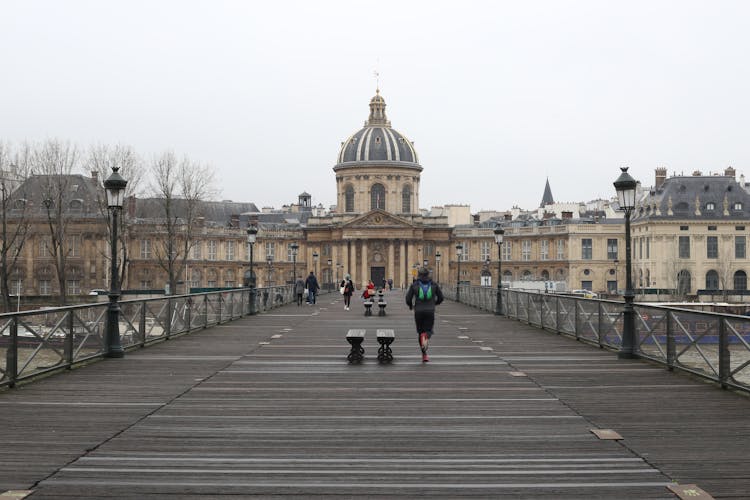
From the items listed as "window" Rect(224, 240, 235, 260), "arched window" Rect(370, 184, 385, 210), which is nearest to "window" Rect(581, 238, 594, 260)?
"arched window" Rect(370, 184, 385, 210)

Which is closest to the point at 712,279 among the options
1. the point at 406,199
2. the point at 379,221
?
the point at 406,199

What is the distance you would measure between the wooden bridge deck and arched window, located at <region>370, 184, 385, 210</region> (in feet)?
314

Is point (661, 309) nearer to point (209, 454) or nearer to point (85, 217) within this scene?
point (209, 454)

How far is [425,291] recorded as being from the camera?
1673 centimetres

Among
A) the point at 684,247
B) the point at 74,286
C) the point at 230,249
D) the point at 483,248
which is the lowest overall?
the point at 74,286

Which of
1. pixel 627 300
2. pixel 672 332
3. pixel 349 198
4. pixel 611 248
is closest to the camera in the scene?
pixel 672 332

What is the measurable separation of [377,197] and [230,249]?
2054 cm

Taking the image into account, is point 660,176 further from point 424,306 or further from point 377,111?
point 424,306

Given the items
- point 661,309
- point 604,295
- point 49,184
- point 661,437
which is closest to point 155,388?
point 661,437

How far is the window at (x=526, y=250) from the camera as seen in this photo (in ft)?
364

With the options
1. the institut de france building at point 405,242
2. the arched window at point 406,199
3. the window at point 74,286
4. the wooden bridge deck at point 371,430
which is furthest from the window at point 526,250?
the wooden bridge deck at point 371,430

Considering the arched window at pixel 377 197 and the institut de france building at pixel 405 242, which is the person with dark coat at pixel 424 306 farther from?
the arched window at pixel 377 197

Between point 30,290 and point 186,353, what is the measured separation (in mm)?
75376

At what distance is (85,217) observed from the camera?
286 feet
